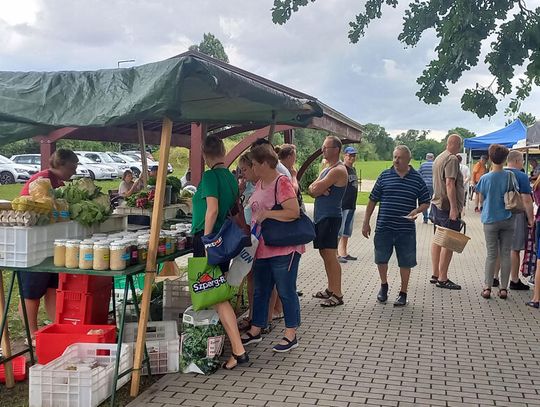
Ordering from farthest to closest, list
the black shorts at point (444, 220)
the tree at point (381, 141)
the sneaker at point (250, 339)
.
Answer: the tree at point (381, 141)
the black shorts at point (444, 220)
the sneaker at point (250, 339)

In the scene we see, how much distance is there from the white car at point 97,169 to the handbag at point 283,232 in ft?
92.2

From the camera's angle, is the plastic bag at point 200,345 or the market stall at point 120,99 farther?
the plastic bag at point 200,345

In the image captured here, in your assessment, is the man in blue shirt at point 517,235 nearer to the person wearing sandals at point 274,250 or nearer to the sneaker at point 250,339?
the person wearing sandals at point 274,250

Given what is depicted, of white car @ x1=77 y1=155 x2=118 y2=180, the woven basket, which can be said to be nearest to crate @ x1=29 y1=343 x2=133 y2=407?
the woven basket

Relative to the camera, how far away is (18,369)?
14.8 ft

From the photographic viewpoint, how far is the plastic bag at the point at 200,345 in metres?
4.46

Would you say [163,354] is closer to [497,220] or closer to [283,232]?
[283,232]

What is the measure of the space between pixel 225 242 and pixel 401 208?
2.69 metres

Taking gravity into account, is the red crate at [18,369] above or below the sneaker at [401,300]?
below

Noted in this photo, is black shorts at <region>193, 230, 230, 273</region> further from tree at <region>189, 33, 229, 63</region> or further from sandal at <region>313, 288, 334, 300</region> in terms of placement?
tree at <region>189, 33, 229, 63</region>

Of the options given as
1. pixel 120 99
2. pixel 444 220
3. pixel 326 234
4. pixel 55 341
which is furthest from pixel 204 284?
pixel 444 220

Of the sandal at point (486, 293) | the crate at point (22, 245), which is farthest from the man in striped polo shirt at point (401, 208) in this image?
the crate at point (22, 245)

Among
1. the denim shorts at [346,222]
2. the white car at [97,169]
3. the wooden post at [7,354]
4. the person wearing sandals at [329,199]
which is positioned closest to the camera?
the wooden post at [7,354]

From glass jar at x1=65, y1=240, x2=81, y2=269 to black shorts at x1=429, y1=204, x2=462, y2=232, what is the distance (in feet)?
15.9
